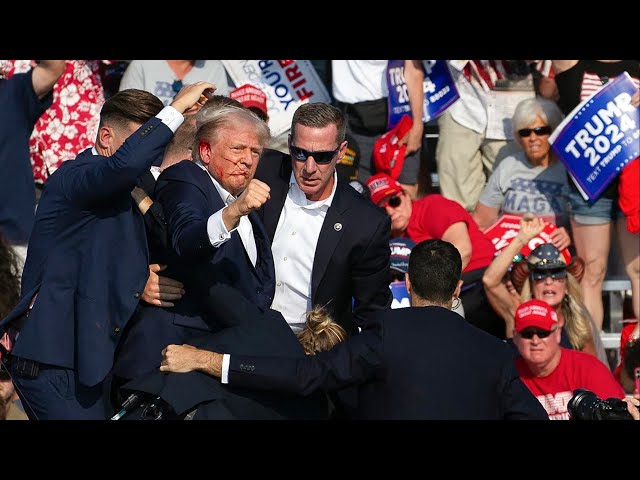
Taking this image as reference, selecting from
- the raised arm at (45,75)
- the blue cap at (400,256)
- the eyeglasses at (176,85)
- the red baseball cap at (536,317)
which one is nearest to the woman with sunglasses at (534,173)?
the blue cap at (400,256)

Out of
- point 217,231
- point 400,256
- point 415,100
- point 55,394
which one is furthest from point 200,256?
point 415,100

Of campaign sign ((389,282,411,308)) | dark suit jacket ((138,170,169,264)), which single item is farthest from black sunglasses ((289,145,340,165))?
campaign sign ((389,282,411,308))

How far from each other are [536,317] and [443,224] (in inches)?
42.3

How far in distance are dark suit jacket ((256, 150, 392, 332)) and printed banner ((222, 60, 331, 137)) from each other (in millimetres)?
2877

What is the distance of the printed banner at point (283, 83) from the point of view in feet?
27.7

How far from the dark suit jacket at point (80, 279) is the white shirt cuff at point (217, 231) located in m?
0.46

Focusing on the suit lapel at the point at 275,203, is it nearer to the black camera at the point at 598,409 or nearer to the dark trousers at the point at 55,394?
the dark trousers at the point at 55,394

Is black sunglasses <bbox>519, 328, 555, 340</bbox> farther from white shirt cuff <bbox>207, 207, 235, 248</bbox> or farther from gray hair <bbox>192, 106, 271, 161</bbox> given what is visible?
white shirt cuff <bbox>207, 207, 235, 248</bbox>

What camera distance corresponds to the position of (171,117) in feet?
15.6

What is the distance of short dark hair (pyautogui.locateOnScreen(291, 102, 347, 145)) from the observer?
551 centimetres

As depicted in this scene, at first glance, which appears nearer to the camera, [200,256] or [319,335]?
[200,256]

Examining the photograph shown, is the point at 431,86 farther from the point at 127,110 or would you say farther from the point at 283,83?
the point at 127,110

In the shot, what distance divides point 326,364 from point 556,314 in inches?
123

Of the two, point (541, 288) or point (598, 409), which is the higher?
point (598, 409)
